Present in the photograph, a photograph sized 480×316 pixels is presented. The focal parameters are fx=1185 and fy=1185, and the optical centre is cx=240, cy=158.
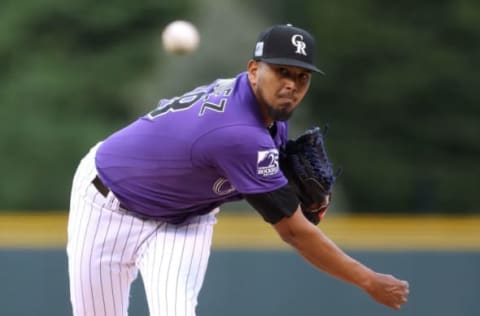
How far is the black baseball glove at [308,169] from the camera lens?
4992 mm

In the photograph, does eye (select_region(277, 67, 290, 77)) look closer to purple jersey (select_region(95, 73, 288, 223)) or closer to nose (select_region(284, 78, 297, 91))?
nose (select_region(284, 78, 297, 91))

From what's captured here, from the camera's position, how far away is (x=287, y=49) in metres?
4.57

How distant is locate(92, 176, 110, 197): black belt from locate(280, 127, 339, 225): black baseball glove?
2.49 ft

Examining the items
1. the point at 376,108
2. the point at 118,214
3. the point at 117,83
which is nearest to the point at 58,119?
the point at 117,83

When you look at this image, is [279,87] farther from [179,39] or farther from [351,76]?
[351,76]

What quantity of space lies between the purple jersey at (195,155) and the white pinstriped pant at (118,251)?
0.24 ft

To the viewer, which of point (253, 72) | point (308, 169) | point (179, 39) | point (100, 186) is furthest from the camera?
point (179, 39)

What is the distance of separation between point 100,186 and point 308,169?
35.4 inches

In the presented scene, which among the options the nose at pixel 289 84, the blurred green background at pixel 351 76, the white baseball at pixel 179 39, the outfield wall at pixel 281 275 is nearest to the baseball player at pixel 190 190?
the nose at pixel 289 84

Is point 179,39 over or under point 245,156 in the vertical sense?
over

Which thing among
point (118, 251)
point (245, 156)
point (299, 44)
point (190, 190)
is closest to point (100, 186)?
point (118, 251)

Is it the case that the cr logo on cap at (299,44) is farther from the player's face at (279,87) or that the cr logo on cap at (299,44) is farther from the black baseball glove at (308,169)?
the black baseball glove at (308,169)

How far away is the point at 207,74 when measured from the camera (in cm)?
1381

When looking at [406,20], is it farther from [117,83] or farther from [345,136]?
[117,83]
